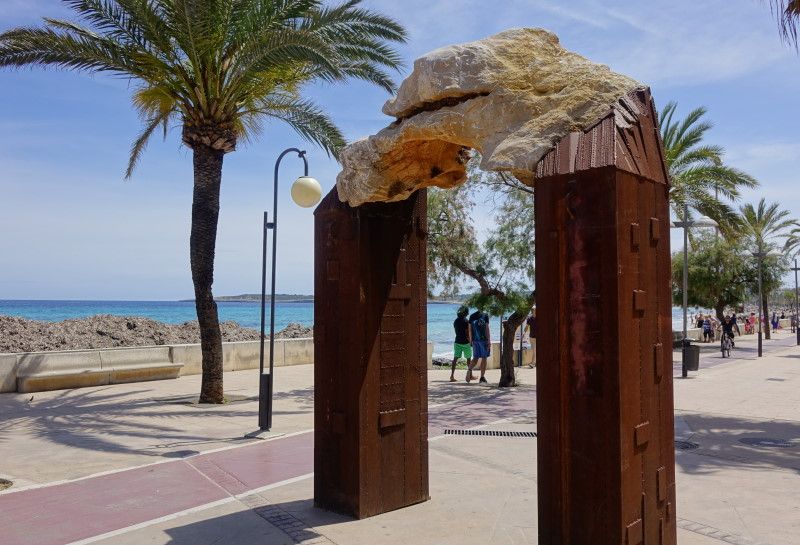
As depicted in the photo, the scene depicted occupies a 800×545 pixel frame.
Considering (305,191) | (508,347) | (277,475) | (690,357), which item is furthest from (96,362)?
(690,357)

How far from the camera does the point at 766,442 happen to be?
860cm

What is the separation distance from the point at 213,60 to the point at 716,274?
92.9 feet

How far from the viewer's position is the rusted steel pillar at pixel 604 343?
332cm

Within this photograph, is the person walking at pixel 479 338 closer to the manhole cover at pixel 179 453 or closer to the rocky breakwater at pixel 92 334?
the manhole cover at pixel 179 453

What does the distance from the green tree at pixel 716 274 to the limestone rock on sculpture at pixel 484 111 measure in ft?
96.5

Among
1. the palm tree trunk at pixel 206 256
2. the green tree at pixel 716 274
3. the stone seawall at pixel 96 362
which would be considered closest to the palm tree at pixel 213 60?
the palm tree trunk at pixel 206 256

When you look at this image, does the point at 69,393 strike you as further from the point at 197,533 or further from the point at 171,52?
the point at 197,533

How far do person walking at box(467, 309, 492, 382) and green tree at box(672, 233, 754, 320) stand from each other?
64.2 ft

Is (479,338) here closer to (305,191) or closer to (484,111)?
(305,191)

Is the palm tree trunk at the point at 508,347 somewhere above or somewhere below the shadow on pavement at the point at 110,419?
above

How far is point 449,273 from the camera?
1491 centimetres

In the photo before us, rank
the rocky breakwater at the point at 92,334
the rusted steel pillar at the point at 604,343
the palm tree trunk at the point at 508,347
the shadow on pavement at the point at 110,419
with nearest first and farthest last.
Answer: the rusted steel pillar at the point at 604,343, the shadow on pavement at the point at 110,419, the palm tree trunk at the point at 508,347, the rocky breakwater at the point at 92,334

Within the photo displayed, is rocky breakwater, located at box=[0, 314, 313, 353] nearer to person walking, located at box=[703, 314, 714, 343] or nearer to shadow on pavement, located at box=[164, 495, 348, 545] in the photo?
shadow on pavement, located at box=[164, 495, 348, 545]

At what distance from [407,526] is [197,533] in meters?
1.63
